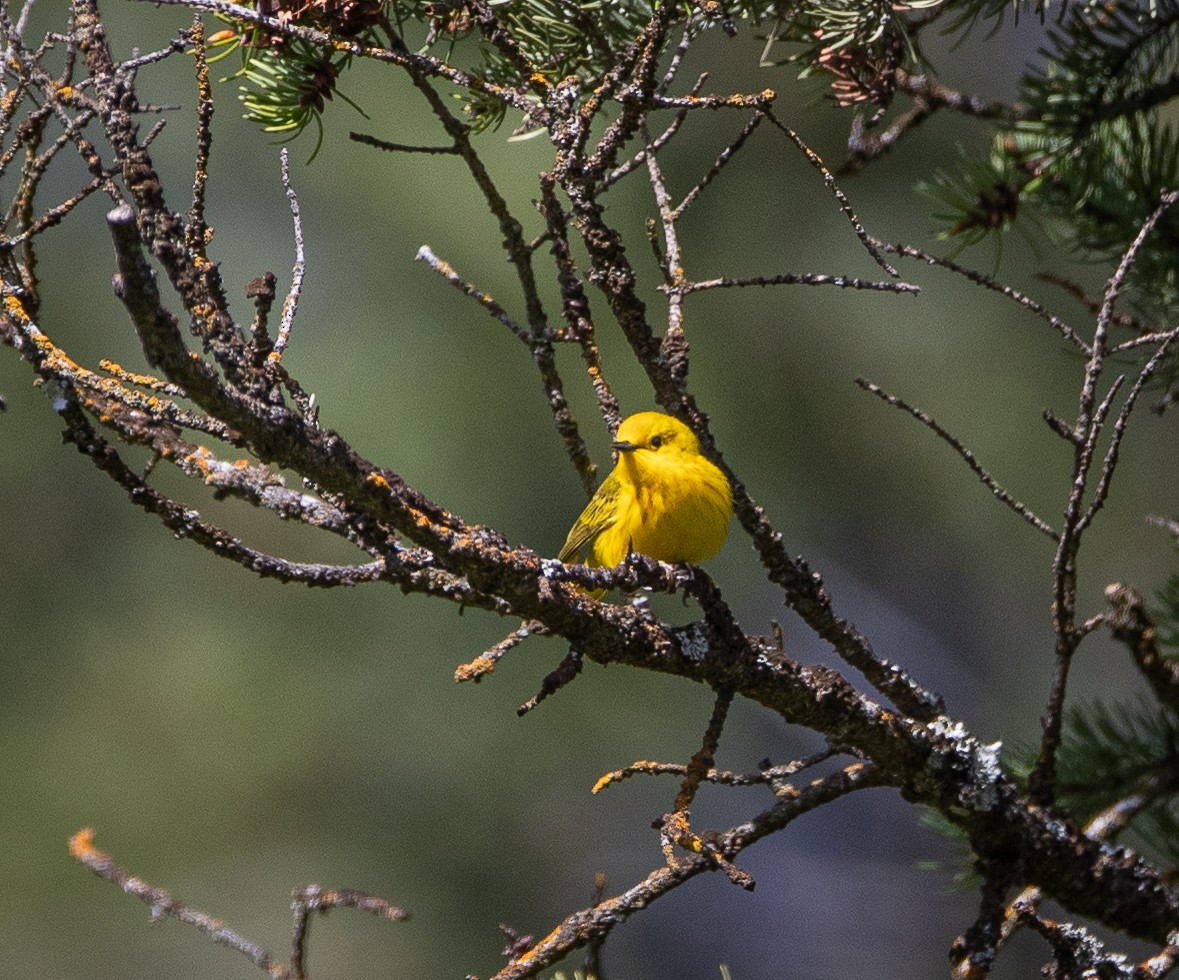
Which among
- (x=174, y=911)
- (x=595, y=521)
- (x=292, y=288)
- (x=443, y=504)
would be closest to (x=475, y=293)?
(x=292, y=288)

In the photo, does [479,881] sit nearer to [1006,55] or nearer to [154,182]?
[1006,55]

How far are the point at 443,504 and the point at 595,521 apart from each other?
2.43 m

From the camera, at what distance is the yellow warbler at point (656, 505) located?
8.09 ft

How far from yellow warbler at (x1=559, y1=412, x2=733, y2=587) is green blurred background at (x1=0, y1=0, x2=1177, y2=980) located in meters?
2.03

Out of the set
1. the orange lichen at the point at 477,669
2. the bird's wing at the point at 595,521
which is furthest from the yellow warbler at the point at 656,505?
the orange lichen at the point at 477,669

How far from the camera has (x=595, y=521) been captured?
2.68 metres

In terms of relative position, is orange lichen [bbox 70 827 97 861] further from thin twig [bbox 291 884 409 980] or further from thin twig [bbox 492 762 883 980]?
thin twig [bbox 492 762 883 980]

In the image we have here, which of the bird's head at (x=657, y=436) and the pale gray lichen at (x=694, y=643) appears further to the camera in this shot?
the bird's head at (x=657, y=436)

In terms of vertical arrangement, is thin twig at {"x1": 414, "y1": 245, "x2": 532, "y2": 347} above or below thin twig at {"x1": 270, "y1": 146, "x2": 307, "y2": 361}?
above

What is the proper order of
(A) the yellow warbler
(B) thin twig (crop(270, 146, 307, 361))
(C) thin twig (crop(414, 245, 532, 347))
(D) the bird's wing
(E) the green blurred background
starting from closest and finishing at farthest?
(B) thin twig (crop(270, 146, 307, 361))
(C) thin twig (crop(414, 245, 532, 347))
(A) the yellow warbler
(D) the bird's wing
(E) the green blurred background

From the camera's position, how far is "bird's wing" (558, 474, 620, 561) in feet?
8.71

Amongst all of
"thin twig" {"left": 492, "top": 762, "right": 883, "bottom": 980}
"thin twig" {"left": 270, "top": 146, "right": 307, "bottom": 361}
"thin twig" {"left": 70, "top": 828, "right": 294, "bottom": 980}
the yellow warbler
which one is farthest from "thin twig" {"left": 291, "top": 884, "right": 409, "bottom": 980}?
the yellow warbler

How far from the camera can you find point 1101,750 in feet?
7.43

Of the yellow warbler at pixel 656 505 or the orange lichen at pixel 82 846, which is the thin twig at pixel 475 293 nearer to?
the yellow warbler at pixel 656 505
